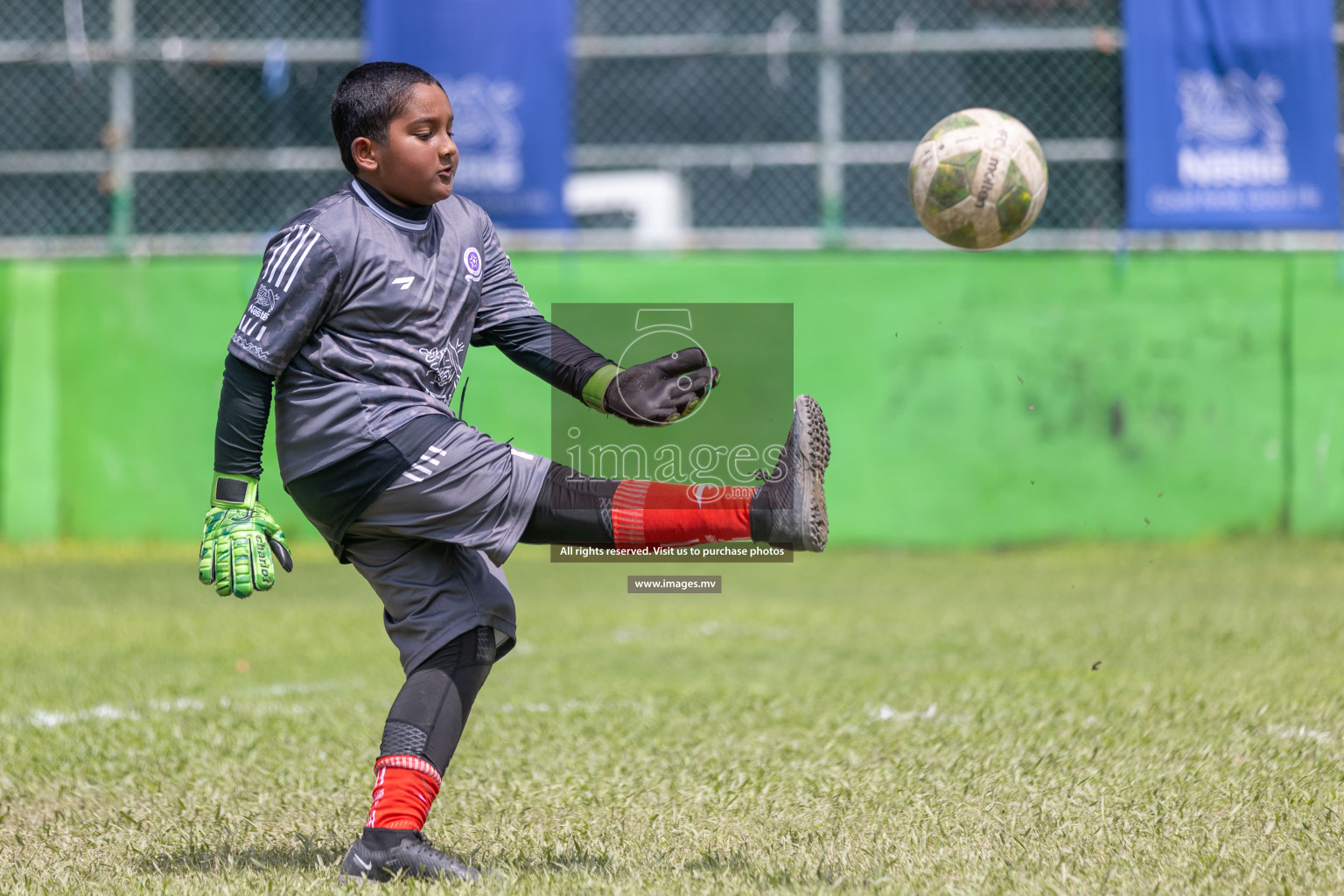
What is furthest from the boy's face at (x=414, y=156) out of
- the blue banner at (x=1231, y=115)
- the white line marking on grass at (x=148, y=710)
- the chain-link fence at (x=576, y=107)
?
the blue banner at (x=1231, y=115)

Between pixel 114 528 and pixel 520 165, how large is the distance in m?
4.43

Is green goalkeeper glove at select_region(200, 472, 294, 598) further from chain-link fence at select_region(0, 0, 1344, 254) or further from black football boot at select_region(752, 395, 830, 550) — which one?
chain-link fence at select_region(0, 0, 1344, 254)

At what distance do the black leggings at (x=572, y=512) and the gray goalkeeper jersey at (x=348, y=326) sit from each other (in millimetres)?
339

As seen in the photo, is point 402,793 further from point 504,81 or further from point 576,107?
point 576,107

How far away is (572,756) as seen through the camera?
504cm

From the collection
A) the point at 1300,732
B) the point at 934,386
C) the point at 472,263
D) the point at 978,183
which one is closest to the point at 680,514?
the point at 472,263

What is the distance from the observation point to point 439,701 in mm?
3619

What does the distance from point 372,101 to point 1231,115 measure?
30.4ft

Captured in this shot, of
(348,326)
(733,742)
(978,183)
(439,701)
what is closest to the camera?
(348,326)

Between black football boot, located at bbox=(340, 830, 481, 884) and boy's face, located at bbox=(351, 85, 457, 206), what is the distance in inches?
60.4

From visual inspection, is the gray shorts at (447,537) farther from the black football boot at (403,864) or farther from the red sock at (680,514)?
the black football boot at (403,864)

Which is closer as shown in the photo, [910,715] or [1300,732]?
[1300,732]

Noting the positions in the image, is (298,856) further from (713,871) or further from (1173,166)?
(1173,166)

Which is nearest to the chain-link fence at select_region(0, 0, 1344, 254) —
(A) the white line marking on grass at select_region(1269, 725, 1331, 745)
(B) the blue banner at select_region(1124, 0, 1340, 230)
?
(B) the blue banner at select_region(1124, 0, 1340, 230)
